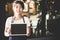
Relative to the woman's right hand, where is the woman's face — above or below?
above

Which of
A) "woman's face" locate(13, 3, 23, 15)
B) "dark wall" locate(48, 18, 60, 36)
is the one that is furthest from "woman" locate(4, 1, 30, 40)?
"dark wall" locate(48, 18, 60, 36)

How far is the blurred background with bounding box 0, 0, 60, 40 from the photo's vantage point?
4.20 ft

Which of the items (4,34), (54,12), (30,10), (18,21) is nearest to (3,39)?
(4,34)

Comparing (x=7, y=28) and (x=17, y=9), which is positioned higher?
(x=17, y=9)

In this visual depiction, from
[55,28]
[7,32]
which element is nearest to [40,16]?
[55,28]

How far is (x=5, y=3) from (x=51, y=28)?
1.07ft

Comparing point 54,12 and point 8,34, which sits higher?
point 54,12

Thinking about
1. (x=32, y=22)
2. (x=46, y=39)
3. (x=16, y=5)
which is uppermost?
(x=16, y=5)

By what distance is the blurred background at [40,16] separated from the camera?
1281 millimetres

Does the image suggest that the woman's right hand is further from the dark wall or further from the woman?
the dark wall

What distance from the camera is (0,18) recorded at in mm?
1276

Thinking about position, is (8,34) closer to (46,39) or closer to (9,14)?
(9,14)

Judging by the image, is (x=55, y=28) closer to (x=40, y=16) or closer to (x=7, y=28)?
(x=40, y=16)

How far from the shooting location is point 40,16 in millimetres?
1291
